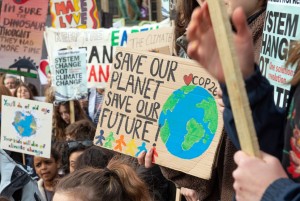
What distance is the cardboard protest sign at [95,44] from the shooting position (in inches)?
296

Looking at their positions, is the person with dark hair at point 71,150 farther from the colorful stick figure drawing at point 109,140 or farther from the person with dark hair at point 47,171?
the colorful stick figure drawing at point 109,140

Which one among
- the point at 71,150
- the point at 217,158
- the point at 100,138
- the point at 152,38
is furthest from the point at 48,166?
the point at 217,158

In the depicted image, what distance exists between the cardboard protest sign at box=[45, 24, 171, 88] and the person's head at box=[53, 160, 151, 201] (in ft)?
14.7

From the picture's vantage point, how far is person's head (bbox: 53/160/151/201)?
2861mm

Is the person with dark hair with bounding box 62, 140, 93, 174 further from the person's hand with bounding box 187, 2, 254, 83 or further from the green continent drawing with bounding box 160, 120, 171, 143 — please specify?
the person's hand with bounding box 187, 2, 254, 83

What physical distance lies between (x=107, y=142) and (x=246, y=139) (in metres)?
1.77

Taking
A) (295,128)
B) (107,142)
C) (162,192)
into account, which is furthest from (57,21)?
(295,128)

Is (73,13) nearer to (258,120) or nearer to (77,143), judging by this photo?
(77,143)

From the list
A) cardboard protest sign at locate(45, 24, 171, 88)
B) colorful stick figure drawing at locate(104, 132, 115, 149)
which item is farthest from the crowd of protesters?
cardboard protest sign at locate(45, 24, 171, 88)

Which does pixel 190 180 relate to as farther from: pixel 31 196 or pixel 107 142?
pixel 31 196

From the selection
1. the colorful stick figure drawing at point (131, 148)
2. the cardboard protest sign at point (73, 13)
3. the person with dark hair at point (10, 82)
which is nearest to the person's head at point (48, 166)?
the colorful stick figure drawing at point (131, 148)

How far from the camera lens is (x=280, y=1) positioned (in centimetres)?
251

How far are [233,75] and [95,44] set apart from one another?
6424 millimetres

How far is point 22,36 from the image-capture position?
19.1 ft
